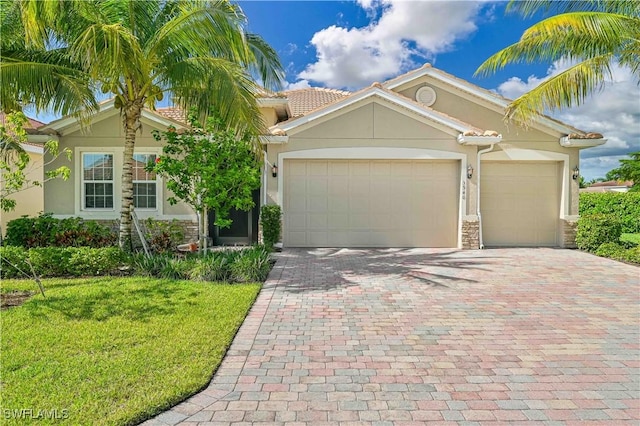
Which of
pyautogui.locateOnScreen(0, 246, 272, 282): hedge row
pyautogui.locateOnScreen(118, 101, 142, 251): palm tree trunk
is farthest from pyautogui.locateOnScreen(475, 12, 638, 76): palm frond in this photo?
pyautogui.locateOnScreen(118, 101, 142, 251): palm tree trunk

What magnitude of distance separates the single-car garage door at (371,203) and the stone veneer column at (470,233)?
0.34 metres

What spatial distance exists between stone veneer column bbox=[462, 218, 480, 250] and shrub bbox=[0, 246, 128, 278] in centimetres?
1075

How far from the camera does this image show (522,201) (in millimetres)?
13930

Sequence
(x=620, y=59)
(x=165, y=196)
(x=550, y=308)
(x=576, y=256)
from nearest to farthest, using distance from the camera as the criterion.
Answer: (x=550, y=308)
(x=620, y=59)
(x=576, y=256)
(x=165, y=196)

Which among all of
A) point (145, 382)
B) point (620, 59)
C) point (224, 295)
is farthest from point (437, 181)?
point (145, 382)

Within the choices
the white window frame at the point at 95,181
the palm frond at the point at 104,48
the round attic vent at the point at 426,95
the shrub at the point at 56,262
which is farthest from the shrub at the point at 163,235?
the round attic vent at the point at 426,95

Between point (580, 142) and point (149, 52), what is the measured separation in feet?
45.4

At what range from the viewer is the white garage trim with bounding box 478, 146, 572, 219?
533 inches

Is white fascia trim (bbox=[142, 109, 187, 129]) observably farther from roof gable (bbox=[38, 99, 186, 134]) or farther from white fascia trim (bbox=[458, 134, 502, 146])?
white fascia trim (bbox=[458, 134, 502, 146])

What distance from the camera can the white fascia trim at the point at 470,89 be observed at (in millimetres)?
13366

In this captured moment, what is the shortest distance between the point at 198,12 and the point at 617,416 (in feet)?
32.1

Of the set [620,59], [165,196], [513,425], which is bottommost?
[513,425]

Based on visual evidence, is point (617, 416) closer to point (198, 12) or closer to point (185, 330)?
point (185, 330)

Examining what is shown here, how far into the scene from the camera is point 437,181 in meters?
13.3
